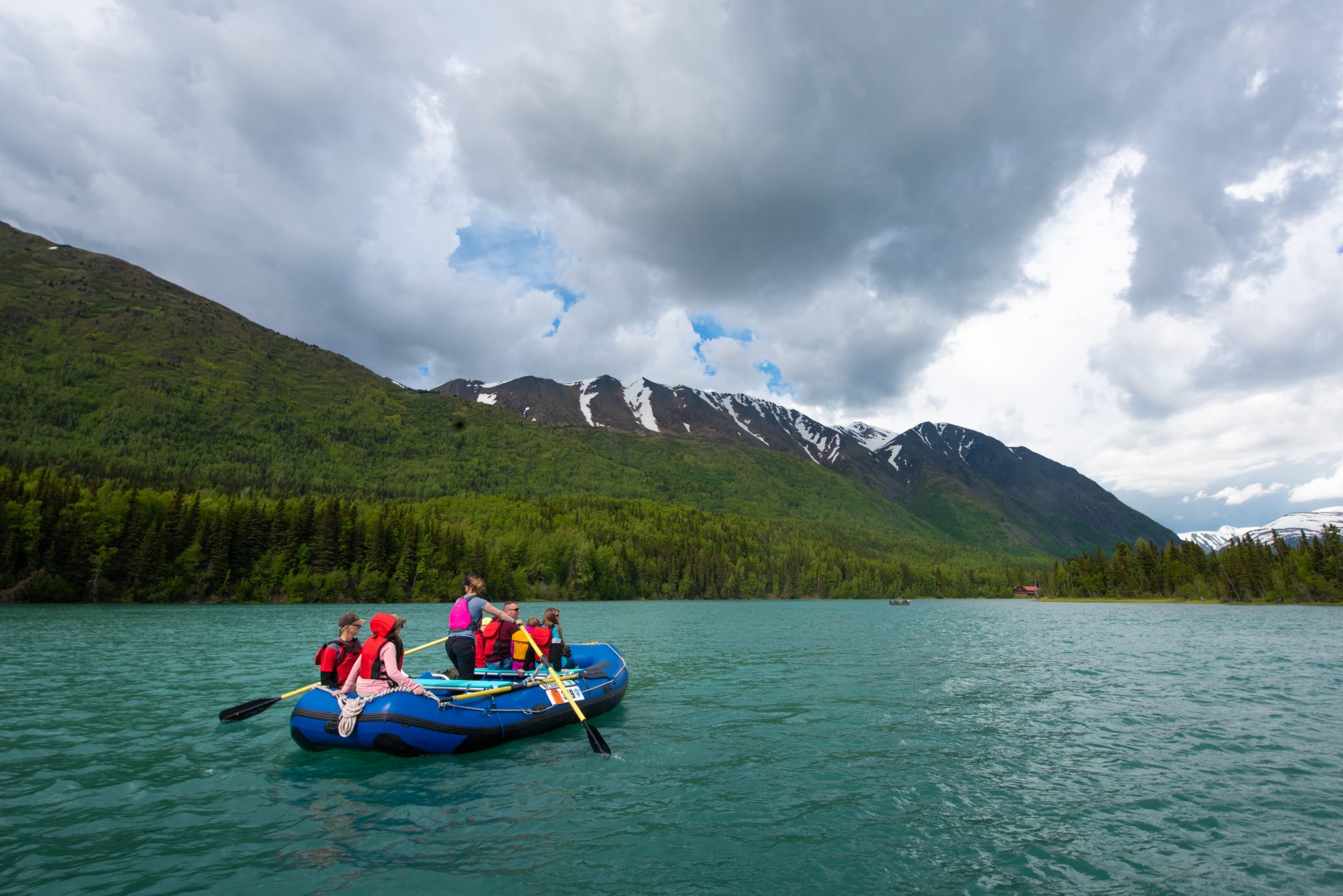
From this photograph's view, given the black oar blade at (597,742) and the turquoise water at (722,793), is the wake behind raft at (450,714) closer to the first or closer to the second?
the turquoise water at (722,793)

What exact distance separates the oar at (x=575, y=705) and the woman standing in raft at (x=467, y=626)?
63.5 inches

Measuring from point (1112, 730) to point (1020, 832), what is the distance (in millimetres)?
11823

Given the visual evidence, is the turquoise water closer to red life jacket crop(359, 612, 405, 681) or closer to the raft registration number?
the raft registration number

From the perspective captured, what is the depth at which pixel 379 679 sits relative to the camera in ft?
56.5

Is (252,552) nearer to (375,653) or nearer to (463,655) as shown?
(463,655)

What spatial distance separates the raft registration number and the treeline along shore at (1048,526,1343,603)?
506 ft

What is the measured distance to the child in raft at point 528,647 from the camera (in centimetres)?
2353

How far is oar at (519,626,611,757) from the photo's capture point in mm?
17969

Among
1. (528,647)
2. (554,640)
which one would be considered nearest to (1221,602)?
(554,640)

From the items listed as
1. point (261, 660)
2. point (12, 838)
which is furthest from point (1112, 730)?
point (261, 660)

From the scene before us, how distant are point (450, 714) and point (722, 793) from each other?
7.71 metres

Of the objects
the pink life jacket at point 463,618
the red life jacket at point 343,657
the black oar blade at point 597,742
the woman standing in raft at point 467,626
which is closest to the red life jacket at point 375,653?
the red life jacket at point 343,657

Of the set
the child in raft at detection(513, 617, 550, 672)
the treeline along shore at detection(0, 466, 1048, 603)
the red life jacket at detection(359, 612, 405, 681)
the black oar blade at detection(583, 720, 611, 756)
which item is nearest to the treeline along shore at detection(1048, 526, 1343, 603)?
the treeline along shore at detection(0, 466, 1048, 603)

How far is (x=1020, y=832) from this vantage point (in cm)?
1267
